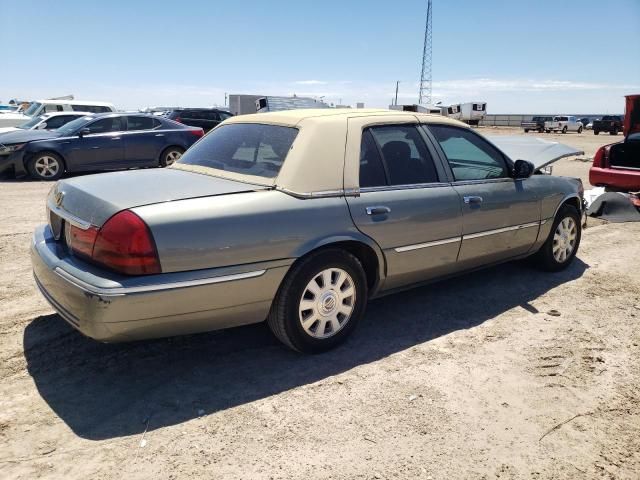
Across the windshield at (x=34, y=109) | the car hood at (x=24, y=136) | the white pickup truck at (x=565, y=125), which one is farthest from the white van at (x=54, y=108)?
the white pickup truck at (x=565, y=125)

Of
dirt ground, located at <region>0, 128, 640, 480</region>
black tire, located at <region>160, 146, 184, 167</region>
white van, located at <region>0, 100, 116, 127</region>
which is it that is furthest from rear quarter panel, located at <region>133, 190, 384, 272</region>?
white van, located at <region>0, 100, 116, 127</region>

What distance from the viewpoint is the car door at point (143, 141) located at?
11.7 meters

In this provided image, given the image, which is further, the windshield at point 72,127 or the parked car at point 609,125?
the parked car at point 609,125

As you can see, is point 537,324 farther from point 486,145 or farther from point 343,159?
point 343,159

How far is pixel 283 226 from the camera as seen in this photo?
3.13 meters

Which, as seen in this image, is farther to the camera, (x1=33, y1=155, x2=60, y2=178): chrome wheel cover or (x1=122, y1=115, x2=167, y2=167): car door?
(x1=122, y1=115, x2=167, y2=167): car door

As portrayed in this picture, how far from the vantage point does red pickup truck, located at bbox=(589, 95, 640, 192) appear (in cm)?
886

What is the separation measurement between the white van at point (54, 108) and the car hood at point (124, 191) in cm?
1543

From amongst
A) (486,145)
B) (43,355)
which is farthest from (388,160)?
(43,355)

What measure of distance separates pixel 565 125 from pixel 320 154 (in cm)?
5376

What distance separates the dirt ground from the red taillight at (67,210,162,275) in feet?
2.46

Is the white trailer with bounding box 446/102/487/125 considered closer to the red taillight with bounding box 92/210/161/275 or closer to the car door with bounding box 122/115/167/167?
the car door with bounding box 122/115/167/167

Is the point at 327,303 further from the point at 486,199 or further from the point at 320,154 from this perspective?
the point at 486,199

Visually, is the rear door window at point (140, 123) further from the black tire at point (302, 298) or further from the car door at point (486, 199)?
the black tire at point (302, 298)
